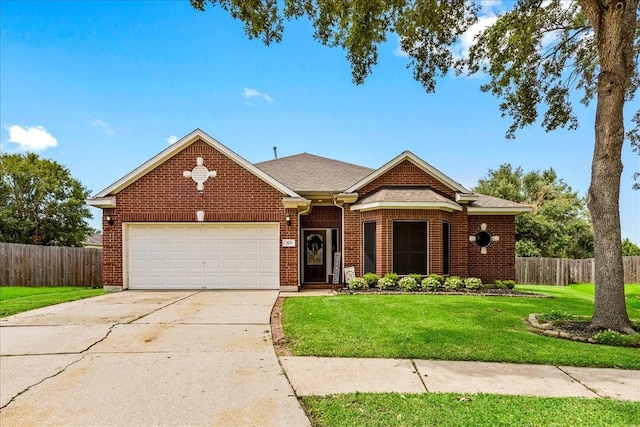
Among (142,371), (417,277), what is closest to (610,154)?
(417,277)

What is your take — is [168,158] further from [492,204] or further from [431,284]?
[492,204]

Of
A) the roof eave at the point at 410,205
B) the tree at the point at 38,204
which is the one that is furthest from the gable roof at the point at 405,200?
the tree at the point at 38,204

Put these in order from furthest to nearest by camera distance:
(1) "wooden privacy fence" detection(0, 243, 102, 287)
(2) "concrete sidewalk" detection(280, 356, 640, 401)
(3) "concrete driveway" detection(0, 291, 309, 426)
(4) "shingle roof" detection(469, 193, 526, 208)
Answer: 1. (1) "wooden privacy fence" detection(0, 243, 102, 287)
2. (4) "shingle roof" detection(469, 193, 526, 208)
3. (2) "concrete sidewalk" detection(280, 356, 640, 401)
4. (3) "concrete driveway" detection(0, 291, 309, 426)

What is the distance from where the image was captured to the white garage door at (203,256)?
13016 millimetres

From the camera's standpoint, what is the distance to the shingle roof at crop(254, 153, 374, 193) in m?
14.6

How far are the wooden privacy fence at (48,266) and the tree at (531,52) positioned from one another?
13.0 metres

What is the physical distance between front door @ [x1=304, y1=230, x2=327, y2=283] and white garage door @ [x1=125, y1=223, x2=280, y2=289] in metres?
2.09

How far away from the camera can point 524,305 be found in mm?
9633

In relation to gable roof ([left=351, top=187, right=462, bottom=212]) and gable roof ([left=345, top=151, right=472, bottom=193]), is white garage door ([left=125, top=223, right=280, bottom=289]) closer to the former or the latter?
gable roof ([left=351, top=187, right=462, bottom=212])

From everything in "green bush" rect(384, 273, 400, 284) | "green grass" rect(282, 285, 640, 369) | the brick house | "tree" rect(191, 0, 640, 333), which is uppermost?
"tree" rect(191, 0, 640, 333)

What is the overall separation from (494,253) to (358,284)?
5627 mm

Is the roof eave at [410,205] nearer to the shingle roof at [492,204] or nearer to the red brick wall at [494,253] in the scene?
the shingle roof at [492,204]

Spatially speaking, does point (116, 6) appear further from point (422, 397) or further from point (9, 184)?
point (9, 184)

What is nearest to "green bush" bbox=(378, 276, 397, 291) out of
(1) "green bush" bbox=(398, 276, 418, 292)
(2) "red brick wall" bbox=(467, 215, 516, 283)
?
(1) "green bush" bbox=(398, 276, 418, 292)
